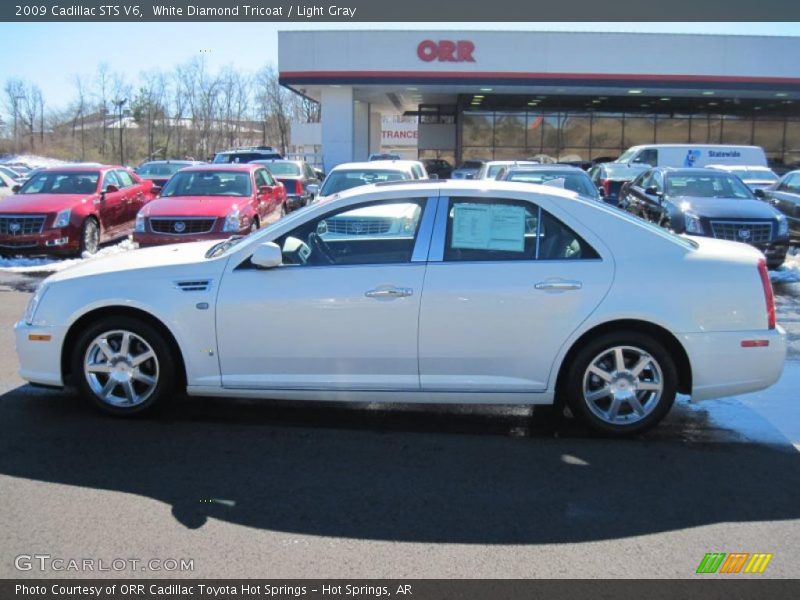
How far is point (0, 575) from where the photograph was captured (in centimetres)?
321

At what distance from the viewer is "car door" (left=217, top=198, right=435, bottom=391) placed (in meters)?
4.84

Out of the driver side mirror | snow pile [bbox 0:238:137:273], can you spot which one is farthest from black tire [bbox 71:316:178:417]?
snow pile [bbox 0:238:137:273]

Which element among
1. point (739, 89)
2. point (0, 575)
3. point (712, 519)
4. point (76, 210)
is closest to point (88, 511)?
point (0, 575)

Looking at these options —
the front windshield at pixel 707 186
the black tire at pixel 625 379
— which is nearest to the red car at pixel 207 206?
the front windshield at pixel 707 186

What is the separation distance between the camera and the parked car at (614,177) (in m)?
20.1

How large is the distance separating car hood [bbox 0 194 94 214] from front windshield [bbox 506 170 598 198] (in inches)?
297

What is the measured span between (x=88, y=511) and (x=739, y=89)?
113ft

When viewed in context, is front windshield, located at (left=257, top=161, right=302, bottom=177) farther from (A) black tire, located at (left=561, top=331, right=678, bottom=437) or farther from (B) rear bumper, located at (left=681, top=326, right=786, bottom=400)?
(B) rear bumper, located at (left=681, top=326, right=786, bottom=400)

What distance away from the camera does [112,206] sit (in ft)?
45.9

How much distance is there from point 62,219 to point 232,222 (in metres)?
3.16

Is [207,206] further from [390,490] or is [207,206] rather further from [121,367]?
[390,490]

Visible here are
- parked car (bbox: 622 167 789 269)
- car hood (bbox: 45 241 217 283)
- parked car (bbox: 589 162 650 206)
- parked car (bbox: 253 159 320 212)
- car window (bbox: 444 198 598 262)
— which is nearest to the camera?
car window (bbox: 444 198 598 262)

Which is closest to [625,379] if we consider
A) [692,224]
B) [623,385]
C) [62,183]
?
[623,385]

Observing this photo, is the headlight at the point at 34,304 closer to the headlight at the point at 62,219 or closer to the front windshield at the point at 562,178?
the headlight at the point at 62,219
